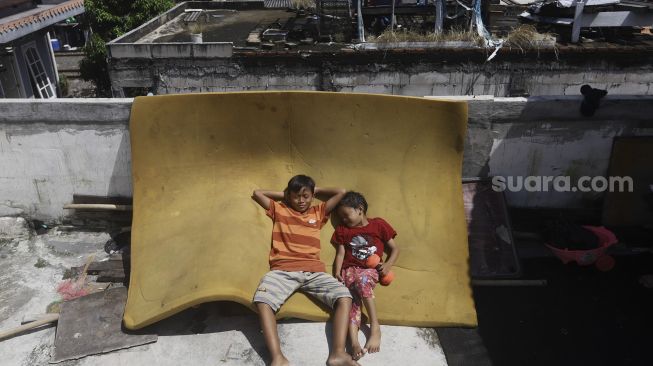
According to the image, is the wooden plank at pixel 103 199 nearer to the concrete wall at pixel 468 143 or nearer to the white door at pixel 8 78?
the concrete wall at pixel 468 143

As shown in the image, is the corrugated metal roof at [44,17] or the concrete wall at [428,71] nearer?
the corrugated metal roof at [44,17]

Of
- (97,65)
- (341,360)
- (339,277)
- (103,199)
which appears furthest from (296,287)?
(97,65)

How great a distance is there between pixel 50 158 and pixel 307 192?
2597mm

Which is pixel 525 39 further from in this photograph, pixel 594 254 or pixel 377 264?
pixel 377 264

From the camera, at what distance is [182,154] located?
4543mm

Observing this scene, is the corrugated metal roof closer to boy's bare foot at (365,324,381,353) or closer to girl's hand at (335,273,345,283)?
girl's hand at (335,273,345,283)

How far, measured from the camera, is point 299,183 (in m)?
4.30

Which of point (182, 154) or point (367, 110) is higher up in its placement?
point (367, 110)

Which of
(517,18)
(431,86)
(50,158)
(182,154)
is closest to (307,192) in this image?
(182,154)

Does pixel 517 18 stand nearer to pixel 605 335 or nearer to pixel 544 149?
pixel 544 149

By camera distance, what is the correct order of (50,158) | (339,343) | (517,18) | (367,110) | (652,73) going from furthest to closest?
(517,18) < (652,73) < (50,158) < (367,110) < (339,343)

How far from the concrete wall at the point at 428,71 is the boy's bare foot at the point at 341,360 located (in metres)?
6.73

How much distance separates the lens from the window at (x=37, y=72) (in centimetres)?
1147

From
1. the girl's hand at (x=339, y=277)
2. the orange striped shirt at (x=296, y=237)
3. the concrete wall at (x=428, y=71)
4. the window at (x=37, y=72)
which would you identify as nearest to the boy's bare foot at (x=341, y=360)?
the girl's hand at (x=339, y=277)
